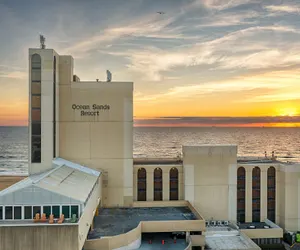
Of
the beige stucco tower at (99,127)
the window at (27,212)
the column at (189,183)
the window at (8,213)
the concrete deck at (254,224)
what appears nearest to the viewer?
the window at (8,213)

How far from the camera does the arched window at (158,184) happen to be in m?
40.9

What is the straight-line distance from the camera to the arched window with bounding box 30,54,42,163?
36469 millimetres

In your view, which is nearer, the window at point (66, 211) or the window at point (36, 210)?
the window at point (36, 210)

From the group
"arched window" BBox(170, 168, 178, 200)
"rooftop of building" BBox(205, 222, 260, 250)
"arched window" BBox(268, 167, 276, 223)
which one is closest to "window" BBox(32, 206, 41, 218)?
"rooftop of building" BBox(205, 222, 260, 250)

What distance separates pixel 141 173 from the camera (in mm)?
40875

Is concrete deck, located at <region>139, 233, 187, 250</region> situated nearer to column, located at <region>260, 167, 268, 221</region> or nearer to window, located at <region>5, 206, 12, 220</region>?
window, located at <region>5, 206, 12, 220</region>

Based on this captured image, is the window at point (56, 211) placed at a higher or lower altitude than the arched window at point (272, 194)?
higher

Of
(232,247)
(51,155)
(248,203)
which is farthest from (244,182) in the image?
(51,155)

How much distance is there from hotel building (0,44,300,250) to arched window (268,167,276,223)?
0.40 feet

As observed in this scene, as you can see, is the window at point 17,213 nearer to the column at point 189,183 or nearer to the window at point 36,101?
the window at point 36,101

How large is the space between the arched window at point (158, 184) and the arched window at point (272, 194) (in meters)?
13.3

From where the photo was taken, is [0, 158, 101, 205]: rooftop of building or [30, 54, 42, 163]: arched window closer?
[0, 158, 101, 205]: rooftop of building

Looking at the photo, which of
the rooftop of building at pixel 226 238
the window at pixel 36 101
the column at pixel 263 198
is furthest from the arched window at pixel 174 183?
the window at pixel 36 101

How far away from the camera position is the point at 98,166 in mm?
39281
